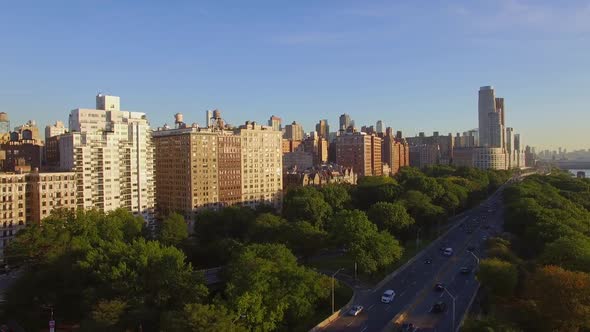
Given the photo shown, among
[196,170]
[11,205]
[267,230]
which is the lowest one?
[267,230]

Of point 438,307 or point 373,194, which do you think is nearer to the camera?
point 438,307

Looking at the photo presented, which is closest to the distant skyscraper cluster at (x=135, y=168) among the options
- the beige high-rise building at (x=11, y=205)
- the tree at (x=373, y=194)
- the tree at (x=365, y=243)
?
the beige high-rise building at (x=11, y=205)

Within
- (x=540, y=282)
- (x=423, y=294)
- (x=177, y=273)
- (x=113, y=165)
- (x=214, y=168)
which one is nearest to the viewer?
(x=540, y=282)

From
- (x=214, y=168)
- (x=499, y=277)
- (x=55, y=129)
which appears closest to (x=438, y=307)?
(x=499, y=277)

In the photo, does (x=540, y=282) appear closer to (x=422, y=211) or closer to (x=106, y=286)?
(x=106, y=286)

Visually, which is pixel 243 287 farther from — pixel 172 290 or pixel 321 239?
pixel 321 239

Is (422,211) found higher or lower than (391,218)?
lower

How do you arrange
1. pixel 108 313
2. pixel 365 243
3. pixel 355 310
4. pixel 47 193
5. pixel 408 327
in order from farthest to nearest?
pixel 47 193, pixel 365 243, pixel 355 310, pixel 408 327, pixel 108 313
